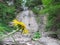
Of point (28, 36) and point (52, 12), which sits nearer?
point (28, 36)

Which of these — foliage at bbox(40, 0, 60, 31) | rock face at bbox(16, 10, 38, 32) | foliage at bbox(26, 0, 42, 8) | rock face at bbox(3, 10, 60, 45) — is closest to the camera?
rock face at bbox(3, 10, 60, 45)

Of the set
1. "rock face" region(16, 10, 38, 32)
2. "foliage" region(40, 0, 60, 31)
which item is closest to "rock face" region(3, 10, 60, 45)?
"rock face" region(16, 10, 38, 32)

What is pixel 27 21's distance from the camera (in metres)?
4.85

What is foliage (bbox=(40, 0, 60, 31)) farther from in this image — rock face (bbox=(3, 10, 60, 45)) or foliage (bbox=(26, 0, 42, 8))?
foliage (bbox=(26, 0, 42, 8))

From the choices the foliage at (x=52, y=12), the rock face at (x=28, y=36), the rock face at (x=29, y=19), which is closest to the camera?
the rock face at (x=28, y=36)

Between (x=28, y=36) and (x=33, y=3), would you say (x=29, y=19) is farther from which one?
(x=28, y=36)

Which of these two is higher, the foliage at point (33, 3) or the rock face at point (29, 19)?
the foliage at point (33, 3)

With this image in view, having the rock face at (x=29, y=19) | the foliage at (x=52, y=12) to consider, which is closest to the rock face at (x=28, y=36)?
the rock face at (x=29, y=19)

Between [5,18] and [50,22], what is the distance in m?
1.26

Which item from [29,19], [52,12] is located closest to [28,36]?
[52,12]

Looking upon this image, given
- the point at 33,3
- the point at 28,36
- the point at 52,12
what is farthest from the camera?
the point at 33,3

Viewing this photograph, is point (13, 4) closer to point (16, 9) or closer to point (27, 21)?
point (16, 9)

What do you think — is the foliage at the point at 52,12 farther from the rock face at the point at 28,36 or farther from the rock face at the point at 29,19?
the rock face at the point at 29,19

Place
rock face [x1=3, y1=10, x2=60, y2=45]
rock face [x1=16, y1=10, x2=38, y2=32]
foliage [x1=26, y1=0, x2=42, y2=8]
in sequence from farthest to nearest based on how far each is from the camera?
foliage [x1=26, y1=0, x2=42, y2=8], rock face [x1=16, y1=10, x2=38, y2=32], rock face [x1=3, y1=10, x2=60, y2=45]
